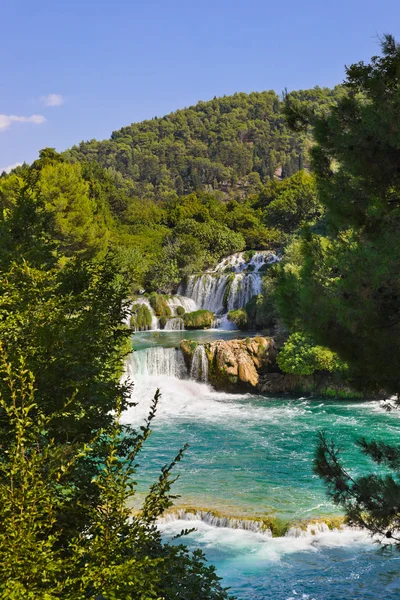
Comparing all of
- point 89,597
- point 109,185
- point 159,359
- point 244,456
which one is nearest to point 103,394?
point 89,597

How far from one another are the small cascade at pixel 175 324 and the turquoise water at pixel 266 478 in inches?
291

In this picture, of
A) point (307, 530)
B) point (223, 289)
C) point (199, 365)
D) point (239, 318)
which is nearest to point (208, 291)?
point (223, 289)

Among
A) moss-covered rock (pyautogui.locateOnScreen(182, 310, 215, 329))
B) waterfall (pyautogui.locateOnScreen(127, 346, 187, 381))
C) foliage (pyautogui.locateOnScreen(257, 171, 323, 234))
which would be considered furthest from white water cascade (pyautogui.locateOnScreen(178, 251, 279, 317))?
waterfall (pyautogui.locateOnScreen(127, 346, 187, 381))

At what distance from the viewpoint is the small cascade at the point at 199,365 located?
823 inches

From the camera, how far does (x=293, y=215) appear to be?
3944 cm

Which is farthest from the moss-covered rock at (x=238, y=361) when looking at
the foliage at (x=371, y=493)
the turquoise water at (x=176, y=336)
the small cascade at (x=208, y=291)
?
the foliage at (x=371, y=493)

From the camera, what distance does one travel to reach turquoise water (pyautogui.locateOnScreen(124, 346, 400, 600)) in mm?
8906

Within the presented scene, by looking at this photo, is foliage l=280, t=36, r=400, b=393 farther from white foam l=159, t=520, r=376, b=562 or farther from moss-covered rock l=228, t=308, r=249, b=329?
moss-covered rock l=228, t=308, r=249, b=329

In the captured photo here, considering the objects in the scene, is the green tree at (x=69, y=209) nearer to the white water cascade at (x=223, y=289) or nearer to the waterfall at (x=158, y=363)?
the white water cascade at (x=223, y=289)

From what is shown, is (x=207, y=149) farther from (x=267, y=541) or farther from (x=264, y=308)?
(x=267, y=541)

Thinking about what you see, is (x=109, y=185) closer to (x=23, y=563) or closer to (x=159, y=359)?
(x=159, y=359)

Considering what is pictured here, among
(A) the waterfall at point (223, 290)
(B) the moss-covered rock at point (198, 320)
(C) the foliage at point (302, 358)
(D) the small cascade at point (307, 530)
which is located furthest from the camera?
(A) the waterfall at point (223, 290)

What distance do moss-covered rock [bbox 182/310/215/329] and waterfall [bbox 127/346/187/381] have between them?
22.4ft

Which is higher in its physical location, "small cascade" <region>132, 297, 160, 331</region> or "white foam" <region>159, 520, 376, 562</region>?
"small cascade" <region>132, 297, 160, 331</region>
